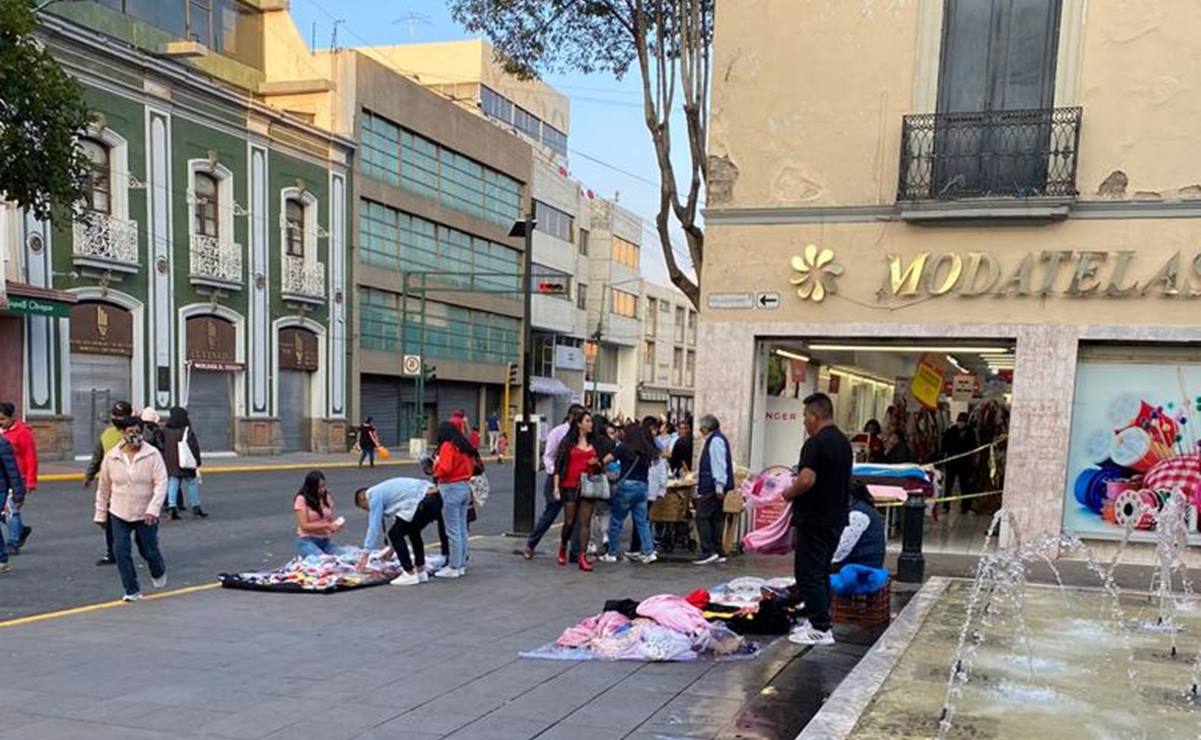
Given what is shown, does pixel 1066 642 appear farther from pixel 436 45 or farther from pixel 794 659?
pixel 436 45

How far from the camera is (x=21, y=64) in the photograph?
10828 millimetres

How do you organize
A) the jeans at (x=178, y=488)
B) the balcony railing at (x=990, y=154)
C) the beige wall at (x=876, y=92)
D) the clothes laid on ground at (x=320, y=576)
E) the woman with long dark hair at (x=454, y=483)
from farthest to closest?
the jeans at (x=178, y=488) → the balcony railing at (x=990, y=154) → the beige wall at (x=876, y=92) → the woman with long dark hair at (x=454, y=483) → the clothes laid on ground at (x=320, y=576)

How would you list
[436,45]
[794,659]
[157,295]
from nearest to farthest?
[794,659]
[157,295]
[436,45]

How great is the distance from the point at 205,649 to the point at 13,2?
27.3 feet

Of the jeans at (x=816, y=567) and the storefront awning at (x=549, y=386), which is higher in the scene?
the jeans at (x=816, y=567)

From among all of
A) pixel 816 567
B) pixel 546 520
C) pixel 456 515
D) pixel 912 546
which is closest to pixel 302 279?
pixel 546 520

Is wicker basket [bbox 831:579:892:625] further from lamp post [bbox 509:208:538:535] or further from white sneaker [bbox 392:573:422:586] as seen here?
lamp post [bbox 509:208:538:535]

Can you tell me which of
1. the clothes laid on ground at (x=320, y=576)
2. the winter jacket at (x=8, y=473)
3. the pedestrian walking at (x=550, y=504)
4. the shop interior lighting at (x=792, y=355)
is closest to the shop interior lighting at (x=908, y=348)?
the shop interior lighting at (x=792, y=355)

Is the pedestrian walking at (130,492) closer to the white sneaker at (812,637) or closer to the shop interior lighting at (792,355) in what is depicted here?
the white sneaker at (812,637)

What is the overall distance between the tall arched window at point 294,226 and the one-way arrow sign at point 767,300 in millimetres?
22607

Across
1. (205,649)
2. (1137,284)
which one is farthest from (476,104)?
(205,649)

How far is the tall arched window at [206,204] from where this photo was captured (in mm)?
26500

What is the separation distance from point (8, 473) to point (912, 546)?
Answer: 30.7 ft

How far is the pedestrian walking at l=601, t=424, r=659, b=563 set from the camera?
10070mm
